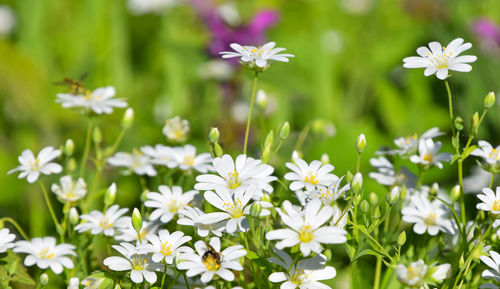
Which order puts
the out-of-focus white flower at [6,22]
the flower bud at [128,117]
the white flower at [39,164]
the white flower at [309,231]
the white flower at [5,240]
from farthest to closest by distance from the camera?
the out-of-focus white flower at [6,22], the flower bud at [128,117], the white flower at [39,164], the white flower at [5,240], the white flower at [309,231]

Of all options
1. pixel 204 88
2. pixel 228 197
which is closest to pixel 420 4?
pixel 204 88

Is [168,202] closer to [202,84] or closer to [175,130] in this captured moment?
[175,130]

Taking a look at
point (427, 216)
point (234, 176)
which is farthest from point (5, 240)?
point (427, 216)

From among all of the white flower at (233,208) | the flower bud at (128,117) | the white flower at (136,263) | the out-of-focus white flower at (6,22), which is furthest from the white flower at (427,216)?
the out-of-focus white flower at (6,22)

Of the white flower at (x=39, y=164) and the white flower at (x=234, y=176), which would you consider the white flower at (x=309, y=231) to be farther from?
the white flower at (x=39, y=164)

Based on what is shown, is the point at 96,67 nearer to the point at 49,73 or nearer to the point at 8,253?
the point at 49,73

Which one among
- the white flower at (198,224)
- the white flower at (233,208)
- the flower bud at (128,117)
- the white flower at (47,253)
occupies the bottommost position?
the white flower at (47,253)
